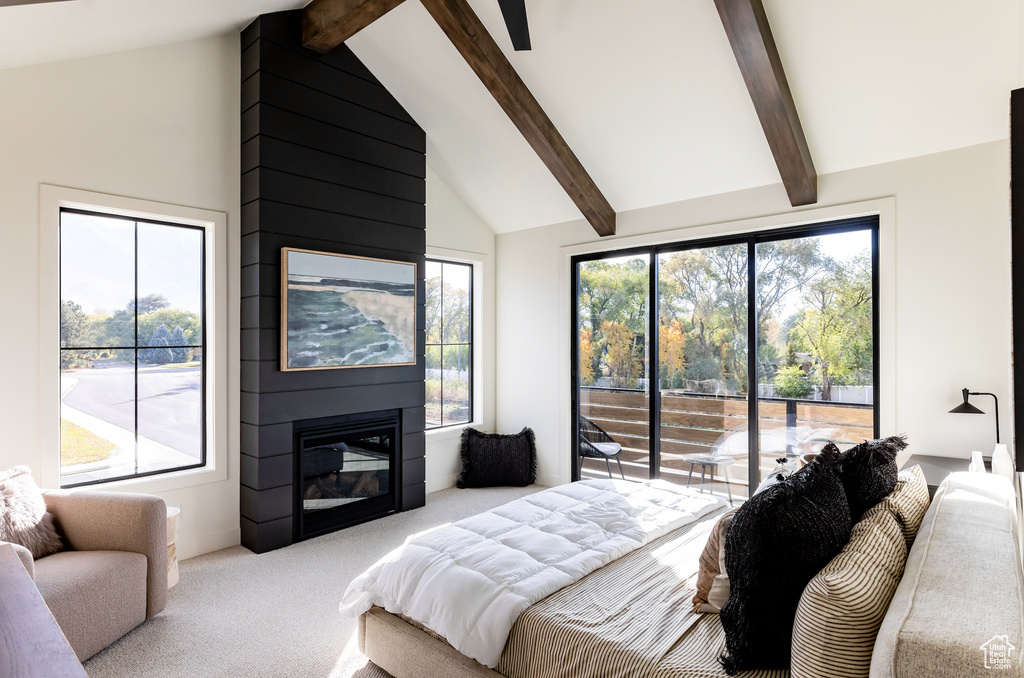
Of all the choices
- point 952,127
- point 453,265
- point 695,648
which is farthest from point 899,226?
point 453,265

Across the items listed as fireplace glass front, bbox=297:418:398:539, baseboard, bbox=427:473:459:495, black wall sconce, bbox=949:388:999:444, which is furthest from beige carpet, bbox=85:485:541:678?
black wall sconce, bbox=949:388:999:444

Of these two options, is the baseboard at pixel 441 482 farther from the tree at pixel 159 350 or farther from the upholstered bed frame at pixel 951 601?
the upholstered bed frame at pixel 951 601

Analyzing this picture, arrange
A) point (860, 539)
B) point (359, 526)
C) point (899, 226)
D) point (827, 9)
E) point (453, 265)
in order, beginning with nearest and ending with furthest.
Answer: point (860, 539)
point (827, 9)
point (899, 226)
point (359, 526)
point (453, 265)

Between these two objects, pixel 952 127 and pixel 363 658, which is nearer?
pixel 363 658

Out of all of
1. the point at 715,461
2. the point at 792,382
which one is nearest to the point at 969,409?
the point at 792,382

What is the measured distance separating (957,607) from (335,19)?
13.0ft

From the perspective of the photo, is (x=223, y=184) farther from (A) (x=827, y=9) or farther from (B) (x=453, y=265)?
(A) (x=827, y=9)

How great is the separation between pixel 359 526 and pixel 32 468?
6.26ft

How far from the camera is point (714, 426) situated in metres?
4.23

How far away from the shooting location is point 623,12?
319cm

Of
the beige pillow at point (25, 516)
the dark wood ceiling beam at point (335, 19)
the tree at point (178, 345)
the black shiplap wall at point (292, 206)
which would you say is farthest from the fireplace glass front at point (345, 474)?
the dark wood ceiling beam at point (335, 19)

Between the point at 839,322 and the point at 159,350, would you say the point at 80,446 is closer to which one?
the point at 159,350

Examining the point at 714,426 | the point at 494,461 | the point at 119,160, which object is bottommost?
the point at 494,461

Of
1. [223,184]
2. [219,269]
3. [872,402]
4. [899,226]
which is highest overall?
[223,184]
